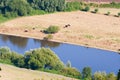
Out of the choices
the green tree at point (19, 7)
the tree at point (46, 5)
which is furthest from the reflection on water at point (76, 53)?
the tree at point (46, 5)

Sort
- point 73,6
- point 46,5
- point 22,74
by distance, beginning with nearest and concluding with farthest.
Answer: point 22,74, point 46,5, point 73,6

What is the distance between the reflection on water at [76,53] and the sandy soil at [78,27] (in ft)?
4.66

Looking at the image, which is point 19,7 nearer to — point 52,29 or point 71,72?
point 52,29

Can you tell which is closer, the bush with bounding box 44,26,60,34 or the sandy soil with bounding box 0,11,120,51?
the sandy soil with bounding box 0,11,120,51

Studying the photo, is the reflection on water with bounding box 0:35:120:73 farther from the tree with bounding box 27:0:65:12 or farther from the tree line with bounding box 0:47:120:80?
the tree with bounding box 27:0:65:12

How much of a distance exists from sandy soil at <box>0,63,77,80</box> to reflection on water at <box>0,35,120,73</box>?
6.91 metres

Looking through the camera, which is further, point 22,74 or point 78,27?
point 78,27

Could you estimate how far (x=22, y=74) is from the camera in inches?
2050

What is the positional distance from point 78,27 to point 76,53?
10.6 m

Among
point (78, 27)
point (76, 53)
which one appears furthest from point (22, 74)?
point (78, 27)

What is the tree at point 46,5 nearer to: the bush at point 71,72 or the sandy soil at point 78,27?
the sandy soil at point 78,27

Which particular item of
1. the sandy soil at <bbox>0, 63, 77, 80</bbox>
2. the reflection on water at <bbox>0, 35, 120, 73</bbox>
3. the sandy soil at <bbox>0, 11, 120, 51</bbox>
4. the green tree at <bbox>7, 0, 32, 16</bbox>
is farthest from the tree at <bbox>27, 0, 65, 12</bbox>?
the sandy soil at <bbox>0, 63, 77, 80</bbox>

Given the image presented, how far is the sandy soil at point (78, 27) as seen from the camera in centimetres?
6961

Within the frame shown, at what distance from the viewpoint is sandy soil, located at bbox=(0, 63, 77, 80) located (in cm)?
5097
